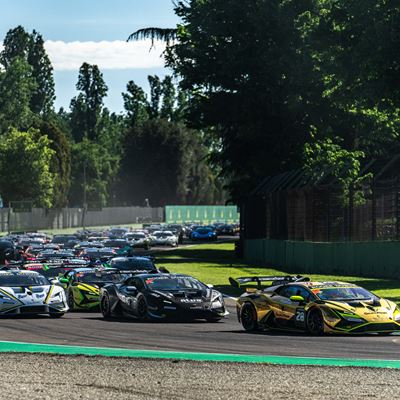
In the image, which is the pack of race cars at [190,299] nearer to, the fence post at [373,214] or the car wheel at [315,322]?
the car wheel at [315,322]

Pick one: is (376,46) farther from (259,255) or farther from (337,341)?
(259,255)

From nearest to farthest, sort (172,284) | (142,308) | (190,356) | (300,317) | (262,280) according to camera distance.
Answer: (190,356), (300,317), (262,280), (142,308), (172,284)

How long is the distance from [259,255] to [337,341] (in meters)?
41.9

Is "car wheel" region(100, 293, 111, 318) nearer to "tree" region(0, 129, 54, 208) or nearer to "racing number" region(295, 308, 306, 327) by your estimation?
"racing number" region(295, 308, 306, 327)

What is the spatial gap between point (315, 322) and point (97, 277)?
10.2 meters

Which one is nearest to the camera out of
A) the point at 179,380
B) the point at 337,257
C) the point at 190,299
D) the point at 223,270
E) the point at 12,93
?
the point at 179,380

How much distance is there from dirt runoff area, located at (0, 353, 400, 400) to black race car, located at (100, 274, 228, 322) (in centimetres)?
868

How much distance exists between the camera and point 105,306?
2877 cm

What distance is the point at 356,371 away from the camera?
16.3 meters

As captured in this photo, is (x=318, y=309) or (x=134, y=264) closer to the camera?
(x=318, y=309)

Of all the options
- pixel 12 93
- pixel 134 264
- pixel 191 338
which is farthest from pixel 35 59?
pixel 191 338

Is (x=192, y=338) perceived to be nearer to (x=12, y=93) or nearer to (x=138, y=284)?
(x=138, y=284)

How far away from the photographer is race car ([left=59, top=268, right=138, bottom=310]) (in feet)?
102

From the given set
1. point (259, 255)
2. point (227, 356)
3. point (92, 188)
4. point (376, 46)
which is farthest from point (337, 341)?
point (92, 188)
